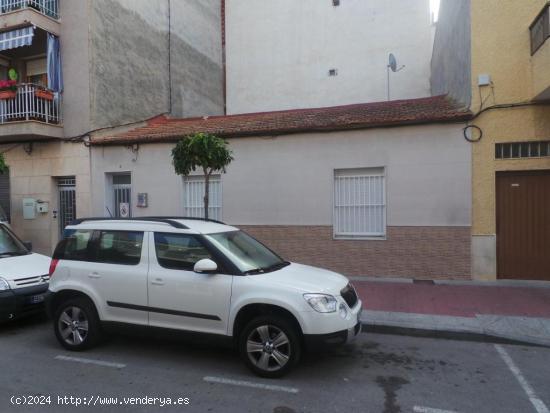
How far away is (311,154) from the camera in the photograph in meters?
10.1

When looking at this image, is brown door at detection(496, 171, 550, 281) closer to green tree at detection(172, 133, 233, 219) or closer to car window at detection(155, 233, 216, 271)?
green tree at detection(172, 133, 233, 219)

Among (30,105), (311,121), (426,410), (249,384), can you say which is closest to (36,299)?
(249,384)

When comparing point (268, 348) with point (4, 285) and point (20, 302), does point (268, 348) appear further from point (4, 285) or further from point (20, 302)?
point (4, 285)

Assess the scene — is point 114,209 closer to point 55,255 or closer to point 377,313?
point 55,255

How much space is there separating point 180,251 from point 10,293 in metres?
2.87

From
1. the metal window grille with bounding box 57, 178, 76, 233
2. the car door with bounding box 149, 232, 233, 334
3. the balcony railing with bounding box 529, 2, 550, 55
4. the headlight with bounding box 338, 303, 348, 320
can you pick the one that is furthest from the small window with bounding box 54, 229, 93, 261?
the balcony railing with bounding box 529, 2, 550, 55

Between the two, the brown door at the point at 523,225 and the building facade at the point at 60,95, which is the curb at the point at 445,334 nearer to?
the brown door at the point at 523,225

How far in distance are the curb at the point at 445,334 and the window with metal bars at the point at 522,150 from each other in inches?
169

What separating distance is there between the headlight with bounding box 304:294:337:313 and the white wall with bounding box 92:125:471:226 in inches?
208

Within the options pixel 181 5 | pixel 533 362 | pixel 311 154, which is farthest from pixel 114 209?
pixel 533 362

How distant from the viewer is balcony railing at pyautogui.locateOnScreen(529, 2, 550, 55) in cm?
764

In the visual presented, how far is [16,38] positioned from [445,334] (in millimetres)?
12503

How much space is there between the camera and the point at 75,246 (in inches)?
227

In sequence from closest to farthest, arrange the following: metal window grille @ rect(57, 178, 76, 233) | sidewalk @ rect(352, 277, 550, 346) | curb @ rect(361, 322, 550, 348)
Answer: curb @ rect(361, 322, 550, 348) → sidewalk @ rect(352, 277, 550, 346) → metal window grille @ rect(57, 178, 76, 233)
